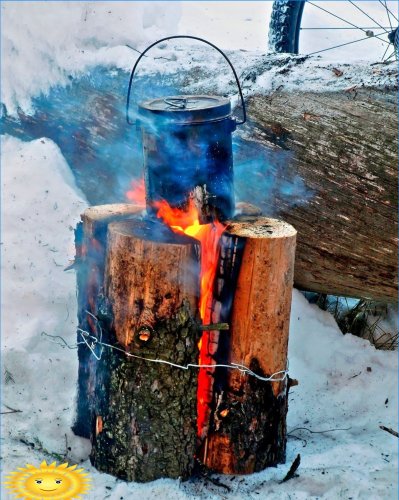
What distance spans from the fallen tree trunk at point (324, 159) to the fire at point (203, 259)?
1047 millimetres

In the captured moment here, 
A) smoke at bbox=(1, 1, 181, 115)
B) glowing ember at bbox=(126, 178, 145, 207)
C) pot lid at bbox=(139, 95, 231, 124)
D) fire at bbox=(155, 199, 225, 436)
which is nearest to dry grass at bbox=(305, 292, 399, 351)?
glowing ember at bbox=(126, 178, 145, 207)

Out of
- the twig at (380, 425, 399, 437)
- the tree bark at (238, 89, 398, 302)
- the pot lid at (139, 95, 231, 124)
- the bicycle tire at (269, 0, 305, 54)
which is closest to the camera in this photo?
the pot lid at (139, 95, 231, 124)

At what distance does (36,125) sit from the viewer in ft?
17.1

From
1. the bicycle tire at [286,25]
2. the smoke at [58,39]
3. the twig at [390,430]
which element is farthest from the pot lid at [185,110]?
the bicycle tire at [286,25]

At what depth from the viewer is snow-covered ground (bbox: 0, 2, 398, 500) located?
3.18 meters

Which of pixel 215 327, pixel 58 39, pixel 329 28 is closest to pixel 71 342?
pixel 215 327

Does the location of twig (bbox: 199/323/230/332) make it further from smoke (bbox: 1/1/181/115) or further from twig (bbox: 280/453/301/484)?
smoke (bbox: 1/1/181/115)

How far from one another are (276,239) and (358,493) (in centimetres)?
125

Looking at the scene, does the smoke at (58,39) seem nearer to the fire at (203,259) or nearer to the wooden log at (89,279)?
the wooden log at (89,279)

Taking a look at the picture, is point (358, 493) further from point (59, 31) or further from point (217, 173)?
point (59, 31)

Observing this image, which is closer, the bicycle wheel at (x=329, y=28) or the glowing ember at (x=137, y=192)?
the glowing ember at (x=137, y=192)

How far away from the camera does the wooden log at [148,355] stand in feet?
9.58

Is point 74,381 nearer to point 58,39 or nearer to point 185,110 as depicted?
point 185,110

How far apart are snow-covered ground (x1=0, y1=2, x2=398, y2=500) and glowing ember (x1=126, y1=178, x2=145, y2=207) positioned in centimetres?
37
